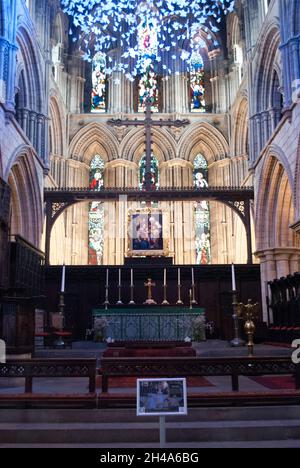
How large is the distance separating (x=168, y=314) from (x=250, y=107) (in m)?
11.0

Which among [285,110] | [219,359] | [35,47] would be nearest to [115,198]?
[35,47]

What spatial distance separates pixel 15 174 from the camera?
666 inches

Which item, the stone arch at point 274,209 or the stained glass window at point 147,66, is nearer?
the stone arch at point 274,209

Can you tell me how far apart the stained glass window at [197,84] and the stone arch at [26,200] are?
11.4 m

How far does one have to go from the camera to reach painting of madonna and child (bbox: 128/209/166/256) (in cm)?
1792

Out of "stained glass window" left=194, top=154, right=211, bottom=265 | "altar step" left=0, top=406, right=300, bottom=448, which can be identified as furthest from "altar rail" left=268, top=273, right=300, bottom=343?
"stained glass window" left=194, top=154, right=211, bottom=265

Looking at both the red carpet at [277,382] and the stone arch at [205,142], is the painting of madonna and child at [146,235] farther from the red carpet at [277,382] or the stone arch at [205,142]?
the red carpet at [277,382]

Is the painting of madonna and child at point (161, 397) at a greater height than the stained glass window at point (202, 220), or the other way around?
the stained glass window at point (202, 220)

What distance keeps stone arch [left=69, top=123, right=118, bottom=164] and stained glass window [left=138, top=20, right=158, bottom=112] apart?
2.54 meters

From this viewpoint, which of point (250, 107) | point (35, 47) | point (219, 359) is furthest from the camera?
point (250, 107)

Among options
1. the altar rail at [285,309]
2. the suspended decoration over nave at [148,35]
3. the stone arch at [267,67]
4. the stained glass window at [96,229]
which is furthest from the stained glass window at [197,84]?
the altar rail at [285,309]

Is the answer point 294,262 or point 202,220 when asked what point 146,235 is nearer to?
point 294,262

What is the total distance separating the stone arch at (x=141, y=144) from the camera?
81.3 feet
